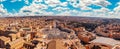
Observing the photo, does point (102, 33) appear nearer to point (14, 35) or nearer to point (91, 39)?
point (91, 39)

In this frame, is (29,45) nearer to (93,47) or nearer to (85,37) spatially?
(93,47)

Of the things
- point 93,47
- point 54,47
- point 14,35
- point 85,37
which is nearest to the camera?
point 54,47

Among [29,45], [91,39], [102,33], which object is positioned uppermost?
[29,45]

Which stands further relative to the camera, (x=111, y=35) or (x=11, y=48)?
(x=111, y=35)

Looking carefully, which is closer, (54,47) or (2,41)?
(54,47)

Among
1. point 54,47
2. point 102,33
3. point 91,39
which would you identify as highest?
point 54,47

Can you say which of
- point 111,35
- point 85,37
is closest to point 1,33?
point 85,37

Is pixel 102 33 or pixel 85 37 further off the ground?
pixel 85 37

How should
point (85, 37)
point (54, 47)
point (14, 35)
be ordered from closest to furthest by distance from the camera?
point (54, 47)
point (14, 35)
point (85, 37)

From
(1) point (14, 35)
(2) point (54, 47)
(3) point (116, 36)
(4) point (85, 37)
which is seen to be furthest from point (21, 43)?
(3) point (116, 36)
